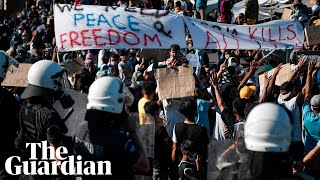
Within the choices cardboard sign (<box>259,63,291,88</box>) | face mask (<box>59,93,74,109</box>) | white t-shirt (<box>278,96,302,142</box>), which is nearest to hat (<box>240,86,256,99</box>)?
white t-shirt (<box>278,96,302,142</box>)

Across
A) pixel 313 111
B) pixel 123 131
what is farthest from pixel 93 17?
pixel 123 131

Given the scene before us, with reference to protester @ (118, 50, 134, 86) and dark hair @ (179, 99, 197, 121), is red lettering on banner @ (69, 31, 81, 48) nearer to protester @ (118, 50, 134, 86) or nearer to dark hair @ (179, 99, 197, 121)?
protester @ (118, 50, 134, 86)

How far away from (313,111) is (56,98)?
2.87m

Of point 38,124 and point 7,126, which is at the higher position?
point 38,124

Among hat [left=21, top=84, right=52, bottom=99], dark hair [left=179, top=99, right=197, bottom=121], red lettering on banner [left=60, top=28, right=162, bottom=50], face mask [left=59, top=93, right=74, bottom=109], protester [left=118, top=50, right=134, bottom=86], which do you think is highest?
red lettering on banner [left=60, top=28, right=162, bottom=50]

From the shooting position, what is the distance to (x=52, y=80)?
605 centimetres

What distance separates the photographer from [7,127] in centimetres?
639

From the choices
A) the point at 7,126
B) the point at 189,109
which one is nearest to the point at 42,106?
the point at 7,126

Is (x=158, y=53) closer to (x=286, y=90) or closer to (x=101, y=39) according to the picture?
(x=101, y=39)

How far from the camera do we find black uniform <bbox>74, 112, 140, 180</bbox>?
4846mm

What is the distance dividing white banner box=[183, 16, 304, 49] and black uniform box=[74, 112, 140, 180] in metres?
6.76

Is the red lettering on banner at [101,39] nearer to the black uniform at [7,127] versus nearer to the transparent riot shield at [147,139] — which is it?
the black uniform at [7,127]

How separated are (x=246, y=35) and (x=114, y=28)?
2082 millimetres

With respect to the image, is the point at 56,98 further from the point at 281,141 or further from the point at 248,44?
the point at 248,44
